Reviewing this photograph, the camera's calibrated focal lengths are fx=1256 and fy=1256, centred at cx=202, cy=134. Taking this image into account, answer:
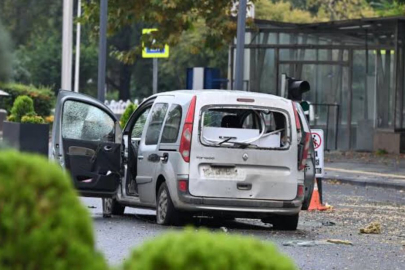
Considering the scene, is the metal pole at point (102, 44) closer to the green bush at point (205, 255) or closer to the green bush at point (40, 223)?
the green bush at point (40, 223)

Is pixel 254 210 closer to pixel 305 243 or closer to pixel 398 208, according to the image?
pixel 305 243

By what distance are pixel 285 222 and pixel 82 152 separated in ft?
8.81

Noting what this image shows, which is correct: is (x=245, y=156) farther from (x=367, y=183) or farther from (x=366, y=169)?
(x=366, y=169)

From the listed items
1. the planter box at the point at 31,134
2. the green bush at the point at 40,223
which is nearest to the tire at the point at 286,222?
the green bush at the point at 40,223

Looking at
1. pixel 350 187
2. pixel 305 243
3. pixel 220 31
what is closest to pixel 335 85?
pixel 220 31

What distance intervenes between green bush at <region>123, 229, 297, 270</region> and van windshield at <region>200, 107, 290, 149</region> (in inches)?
422

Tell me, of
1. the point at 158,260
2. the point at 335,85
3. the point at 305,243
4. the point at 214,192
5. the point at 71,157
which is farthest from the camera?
the point at 335,85

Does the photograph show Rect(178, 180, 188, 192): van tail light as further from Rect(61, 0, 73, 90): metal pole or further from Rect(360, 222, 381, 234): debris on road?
Rect(61, 0, 73, 90): metal pole

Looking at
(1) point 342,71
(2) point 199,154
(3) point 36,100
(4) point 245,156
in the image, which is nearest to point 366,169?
(1) point 342,71

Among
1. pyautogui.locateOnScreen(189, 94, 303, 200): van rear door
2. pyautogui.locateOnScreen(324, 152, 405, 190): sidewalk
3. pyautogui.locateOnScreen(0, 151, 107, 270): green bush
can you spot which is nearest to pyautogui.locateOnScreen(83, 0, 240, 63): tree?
pyautogui.locateOnScreen(324, 152, 405, 190): sidewalk

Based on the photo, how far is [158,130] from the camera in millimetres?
15438

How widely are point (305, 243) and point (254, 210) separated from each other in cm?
159

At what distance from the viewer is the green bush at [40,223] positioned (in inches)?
156

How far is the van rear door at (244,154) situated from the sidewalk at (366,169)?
11.0 m
